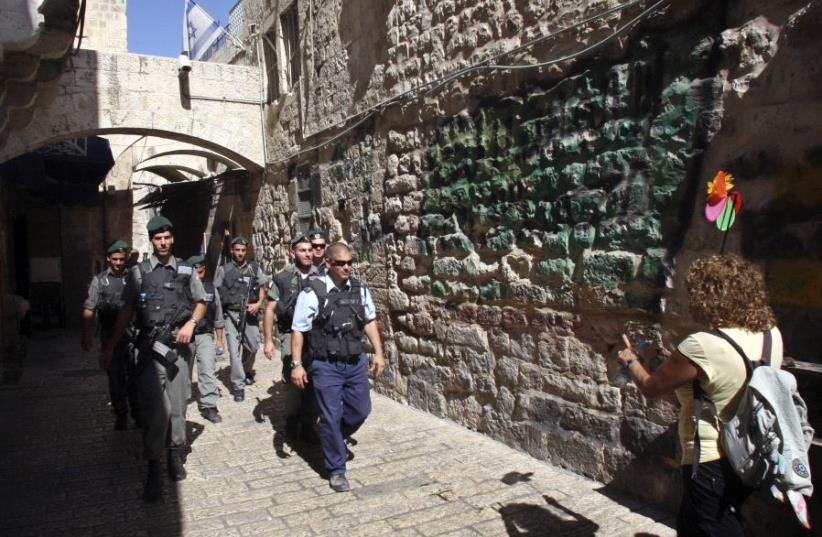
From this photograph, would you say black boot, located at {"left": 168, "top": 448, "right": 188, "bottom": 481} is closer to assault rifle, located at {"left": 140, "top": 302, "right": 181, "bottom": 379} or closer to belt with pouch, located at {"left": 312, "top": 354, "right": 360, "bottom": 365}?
assault rifle, located at {"left": 140, "top": 302, "right": 181, "bottom": 379}

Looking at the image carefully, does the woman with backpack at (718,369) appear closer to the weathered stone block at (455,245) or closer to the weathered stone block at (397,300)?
the weathered stone block at (455,245)

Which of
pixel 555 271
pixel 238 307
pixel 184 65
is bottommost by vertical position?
pixel 238 307

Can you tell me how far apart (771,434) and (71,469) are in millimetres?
4541

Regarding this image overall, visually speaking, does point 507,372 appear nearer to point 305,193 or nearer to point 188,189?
point 305,193

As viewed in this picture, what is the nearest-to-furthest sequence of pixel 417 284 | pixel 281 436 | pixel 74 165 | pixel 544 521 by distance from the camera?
pixel 544 521, pixel 281 436, pixel 417 284, pixel 74 165

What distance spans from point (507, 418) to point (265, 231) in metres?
6.65

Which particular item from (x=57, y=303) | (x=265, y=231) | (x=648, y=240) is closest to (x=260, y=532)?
(x=648, y=240)

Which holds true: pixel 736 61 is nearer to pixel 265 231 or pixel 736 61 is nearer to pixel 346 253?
pixel 346 253

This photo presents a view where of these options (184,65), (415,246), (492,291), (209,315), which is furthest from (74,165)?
(492,291)

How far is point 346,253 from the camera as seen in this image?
4473 mm

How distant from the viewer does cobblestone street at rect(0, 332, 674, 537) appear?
12.1ft

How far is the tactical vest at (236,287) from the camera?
6848mm

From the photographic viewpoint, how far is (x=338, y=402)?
4.38 metres

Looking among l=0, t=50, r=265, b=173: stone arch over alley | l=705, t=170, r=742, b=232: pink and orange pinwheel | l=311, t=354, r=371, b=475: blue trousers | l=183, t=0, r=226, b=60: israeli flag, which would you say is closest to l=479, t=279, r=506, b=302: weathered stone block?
l=311, t=354, r=371, b=475: blue trousers
